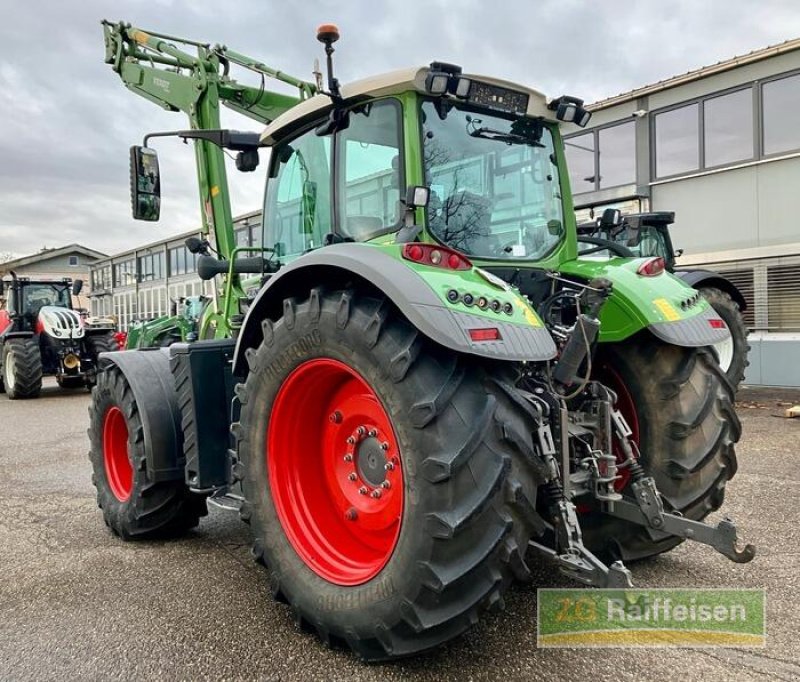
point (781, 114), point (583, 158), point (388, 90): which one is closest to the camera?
point (388, 90)

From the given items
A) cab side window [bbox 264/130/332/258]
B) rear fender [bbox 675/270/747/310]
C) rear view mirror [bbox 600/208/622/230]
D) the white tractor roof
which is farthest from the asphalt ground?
rear fender [bbox 675/270/747/310]

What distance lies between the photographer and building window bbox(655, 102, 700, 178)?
12.2 metres

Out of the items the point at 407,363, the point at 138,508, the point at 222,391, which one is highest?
the point at 407,363

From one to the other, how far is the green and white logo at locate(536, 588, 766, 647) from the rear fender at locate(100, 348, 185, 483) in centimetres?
203

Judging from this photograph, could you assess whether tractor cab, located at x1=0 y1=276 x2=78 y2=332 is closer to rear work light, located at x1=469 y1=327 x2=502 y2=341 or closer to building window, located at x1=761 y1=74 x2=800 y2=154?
building window, located at x1=761 y1=74 x2=800 y2=154

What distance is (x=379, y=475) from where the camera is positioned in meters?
2.53

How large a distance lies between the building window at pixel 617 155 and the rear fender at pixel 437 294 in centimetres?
1199

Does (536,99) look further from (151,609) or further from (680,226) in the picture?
(680,226)

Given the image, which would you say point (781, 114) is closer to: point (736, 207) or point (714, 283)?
point (736, 207)

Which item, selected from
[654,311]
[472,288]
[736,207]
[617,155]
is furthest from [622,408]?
[617,155]

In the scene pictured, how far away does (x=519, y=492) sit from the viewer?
212 cm

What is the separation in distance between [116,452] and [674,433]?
3.26 m

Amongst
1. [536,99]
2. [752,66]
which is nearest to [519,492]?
[536,99]

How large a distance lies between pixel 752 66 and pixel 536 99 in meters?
10.1
